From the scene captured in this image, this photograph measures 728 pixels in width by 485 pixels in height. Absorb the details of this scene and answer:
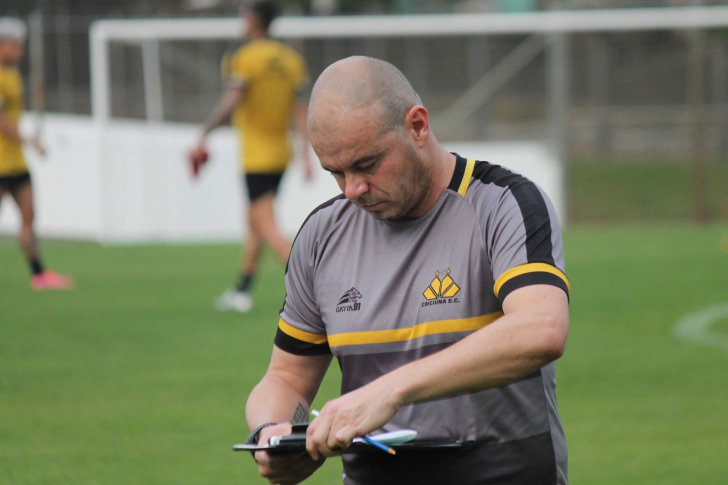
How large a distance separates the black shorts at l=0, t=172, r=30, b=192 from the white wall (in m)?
5.74

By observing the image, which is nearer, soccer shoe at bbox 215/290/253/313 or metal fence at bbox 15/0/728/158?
soccer shoe at bbox 215/290/253/313

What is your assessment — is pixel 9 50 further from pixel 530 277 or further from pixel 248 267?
pixel 530 277

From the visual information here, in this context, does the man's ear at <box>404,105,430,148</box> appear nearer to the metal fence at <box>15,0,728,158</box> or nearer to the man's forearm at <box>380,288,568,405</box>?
the man's forearm at <box>380,288,568,405</box>

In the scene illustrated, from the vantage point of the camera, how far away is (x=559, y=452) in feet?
9.42

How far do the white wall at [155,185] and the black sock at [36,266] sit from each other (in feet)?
19.0

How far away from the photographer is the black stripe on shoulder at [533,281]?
8.27 ft

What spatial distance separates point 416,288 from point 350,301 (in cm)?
20

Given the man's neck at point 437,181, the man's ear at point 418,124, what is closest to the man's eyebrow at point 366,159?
the man's ear at point 418,124

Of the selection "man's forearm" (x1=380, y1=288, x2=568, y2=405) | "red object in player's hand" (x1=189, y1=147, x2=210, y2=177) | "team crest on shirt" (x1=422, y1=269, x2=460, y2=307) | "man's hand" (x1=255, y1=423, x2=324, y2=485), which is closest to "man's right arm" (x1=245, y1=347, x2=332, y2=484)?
"man's hand" (x1=255, y1=423, x2=324, y2=485)

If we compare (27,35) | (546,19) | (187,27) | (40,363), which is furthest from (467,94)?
(40,363)

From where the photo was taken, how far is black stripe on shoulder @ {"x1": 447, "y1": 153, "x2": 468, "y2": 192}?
113 inches

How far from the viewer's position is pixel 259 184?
9.65m

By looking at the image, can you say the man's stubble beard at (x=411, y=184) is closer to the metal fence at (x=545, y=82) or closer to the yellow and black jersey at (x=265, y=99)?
the yellow and black jersey at (x=265, y=99)

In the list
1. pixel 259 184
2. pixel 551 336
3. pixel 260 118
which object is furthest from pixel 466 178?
pixel 260 118
